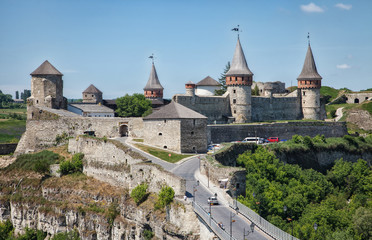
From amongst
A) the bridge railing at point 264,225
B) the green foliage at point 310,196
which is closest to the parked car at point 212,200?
the bridge railing at point 264,225

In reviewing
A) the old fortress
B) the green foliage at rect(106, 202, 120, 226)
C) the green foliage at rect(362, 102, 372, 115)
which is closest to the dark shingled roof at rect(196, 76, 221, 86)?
the old fortress

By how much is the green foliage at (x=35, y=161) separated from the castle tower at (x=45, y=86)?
924cm

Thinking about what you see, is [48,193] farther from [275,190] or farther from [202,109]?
[202,109]

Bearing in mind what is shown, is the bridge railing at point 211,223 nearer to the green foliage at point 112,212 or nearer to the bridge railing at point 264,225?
the bridge railing at point 264,225

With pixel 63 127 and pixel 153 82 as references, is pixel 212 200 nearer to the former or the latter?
pixel 63 127

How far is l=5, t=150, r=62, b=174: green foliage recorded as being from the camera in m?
53.0

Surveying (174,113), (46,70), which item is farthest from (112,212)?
(46,70)

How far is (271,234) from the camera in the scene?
96.0 feet

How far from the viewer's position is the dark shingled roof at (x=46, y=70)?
64312 mm

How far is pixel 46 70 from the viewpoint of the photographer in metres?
64.6

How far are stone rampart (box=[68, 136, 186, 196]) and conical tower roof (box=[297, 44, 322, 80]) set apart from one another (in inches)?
1655

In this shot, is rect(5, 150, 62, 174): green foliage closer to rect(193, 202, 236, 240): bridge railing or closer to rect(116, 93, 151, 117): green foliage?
rect(116, 93, 151, 117): green foliage

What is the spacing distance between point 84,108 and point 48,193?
23529mm

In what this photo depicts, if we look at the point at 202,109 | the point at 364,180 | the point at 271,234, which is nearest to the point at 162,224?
the point at 271,234
